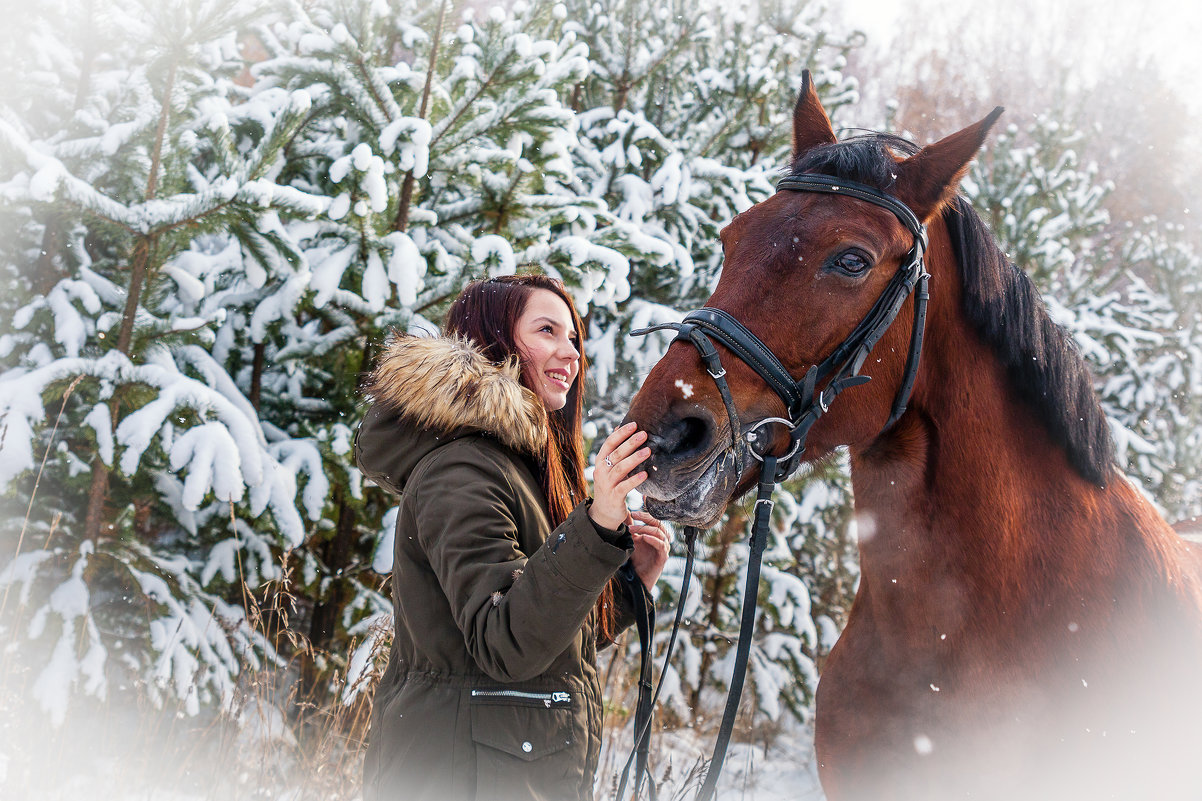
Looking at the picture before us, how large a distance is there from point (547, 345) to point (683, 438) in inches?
23.7

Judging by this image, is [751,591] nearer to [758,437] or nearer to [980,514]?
[758,437]

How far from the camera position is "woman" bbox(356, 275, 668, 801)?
53.7 inches

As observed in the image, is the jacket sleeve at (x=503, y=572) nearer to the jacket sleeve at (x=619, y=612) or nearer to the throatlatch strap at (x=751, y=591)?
the throatlatch strap at (x=751, y=591)

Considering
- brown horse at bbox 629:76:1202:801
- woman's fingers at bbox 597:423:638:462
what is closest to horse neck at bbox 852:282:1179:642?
brown horse at bbox 629:76:1202:801

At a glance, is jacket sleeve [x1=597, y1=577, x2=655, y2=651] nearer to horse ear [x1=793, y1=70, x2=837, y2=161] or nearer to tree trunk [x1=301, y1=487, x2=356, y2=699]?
horse ear [x1=793, y1=70, x2=837, y2=161]

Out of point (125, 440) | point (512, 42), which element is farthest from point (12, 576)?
point (512, 42)

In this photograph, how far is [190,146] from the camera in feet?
12.6

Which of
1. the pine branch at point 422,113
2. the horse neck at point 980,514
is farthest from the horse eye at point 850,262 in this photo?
the pine branch at point 422,113

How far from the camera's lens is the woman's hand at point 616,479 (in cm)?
136

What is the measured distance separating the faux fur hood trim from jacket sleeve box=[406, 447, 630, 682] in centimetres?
15

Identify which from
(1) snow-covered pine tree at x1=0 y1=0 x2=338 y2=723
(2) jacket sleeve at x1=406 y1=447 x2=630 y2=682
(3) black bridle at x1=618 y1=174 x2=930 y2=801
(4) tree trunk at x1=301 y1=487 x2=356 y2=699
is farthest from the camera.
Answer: (4) tree trunk at x1=301 y1=487 x2=356 y2=699

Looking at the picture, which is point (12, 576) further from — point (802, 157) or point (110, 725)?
point (802, 157)

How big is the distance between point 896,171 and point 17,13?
471 centimetres

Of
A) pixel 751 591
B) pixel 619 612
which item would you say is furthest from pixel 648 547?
pixel 751 591
